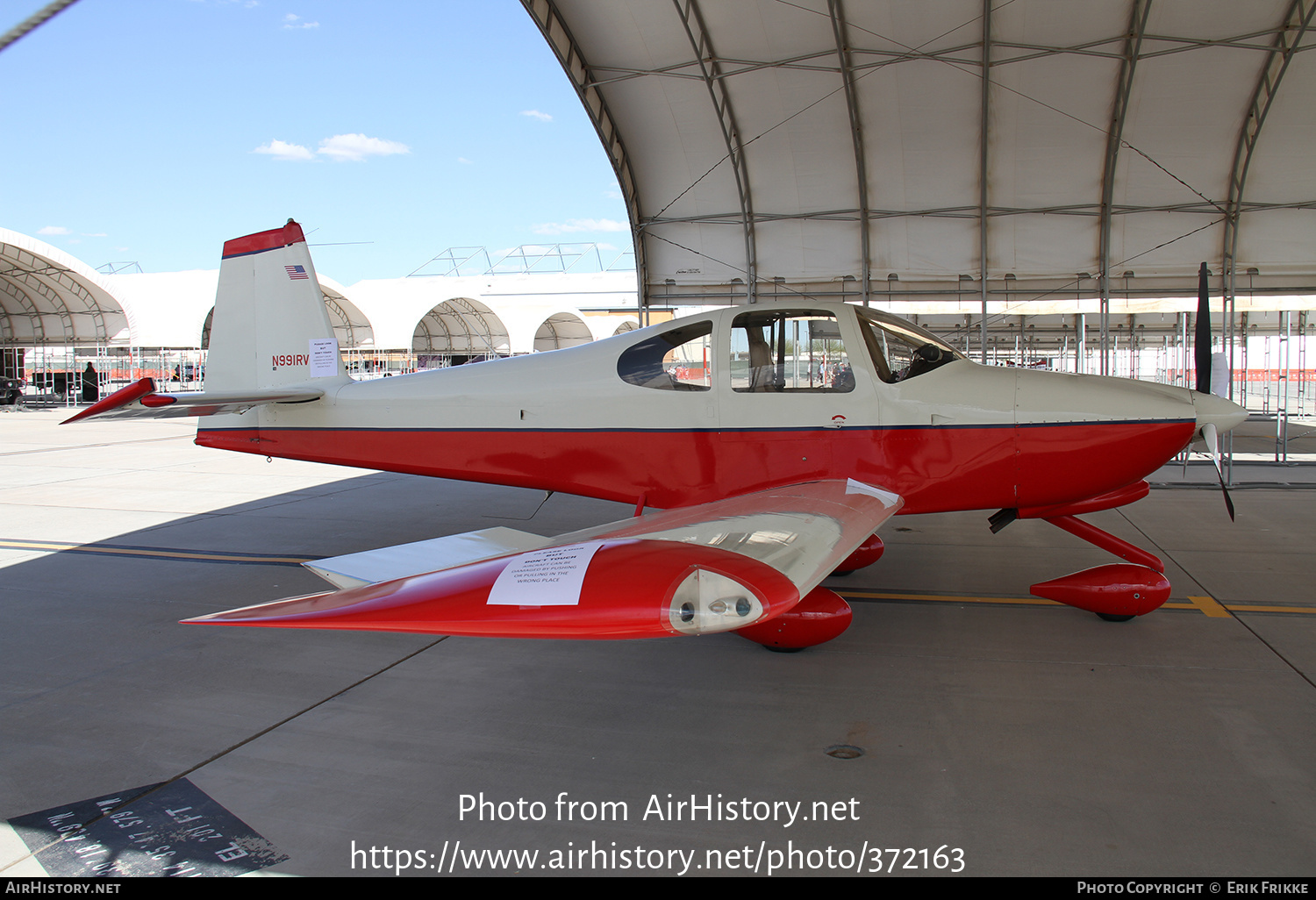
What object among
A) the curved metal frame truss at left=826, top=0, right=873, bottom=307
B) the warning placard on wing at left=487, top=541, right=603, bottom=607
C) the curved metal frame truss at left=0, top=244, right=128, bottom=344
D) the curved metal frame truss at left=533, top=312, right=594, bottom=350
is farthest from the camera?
the curved metal frame truss at left=533, top=312, right=594, bottom=350

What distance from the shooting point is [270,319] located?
6699 mm

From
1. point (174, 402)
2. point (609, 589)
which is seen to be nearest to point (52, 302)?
point (174, 402)

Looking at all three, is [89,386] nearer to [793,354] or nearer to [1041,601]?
[793,354]

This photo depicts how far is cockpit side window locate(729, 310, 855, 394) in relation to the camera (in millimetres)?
5242

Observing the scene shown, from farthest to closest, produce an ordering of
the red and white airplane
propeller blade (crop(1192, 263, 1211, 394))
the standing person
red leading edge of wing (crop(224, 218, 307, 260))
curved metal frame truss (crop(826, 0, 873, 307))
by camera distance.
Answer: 1. the standing person
2. curved metal frame truss (crop(826, 0, 873, 307))
3. red leading edge of wing (crop(224, 218, 307, 260))
4. propeller blade (crop(1192, 263, 1211, 394))
5. the red and white airplane

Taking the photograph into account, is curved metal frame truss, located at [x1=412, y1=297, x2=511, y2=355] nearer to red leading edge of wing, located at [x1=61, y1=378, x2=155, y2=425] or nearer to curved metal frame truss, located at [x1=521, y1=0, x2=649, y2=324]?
curved metal frame truss, located at [x1=521, y1=0, x2=649, y2=324]

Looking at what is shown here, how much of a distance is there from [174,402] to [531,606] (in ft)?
12.7

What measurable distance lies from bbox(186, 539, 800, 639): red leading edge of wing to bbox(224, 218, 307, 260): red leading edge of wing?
4.82m

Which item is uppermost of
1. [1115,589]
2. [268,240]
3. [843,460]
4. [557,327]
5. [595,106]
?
[595,106]

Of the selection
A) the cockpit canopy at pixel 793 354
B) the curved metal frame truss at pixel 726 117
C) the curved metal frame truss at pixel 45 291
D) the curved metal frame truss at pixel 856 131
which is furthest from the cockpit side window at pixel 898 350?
the curved metal frame truss at pixel 45 291

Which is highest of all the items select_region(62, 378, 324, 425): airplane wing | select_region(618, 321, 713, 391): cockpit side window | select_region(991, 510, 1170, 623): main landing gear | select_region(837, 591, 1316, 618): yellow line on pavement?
select_region(618, 321, 713, 391): cockpit side window

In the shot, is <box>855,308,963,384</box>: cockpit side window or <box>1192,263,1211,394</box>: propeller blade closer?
<box>855,308,963,384</box>: cockpit side window

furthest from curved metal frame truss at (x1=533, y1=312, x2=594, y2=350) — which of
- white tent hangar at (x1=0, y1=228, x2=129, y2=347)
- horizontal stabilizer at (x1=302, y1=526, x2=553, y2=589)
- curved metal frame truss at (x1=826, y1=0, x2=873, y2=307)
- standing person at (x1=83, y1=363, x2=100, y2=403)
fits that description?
horizontal stabilizer at (x1=302, y1=526, x2=553, y2=589)

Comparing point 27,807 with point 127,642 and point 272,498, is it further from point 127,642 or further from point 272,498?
point 272,498
